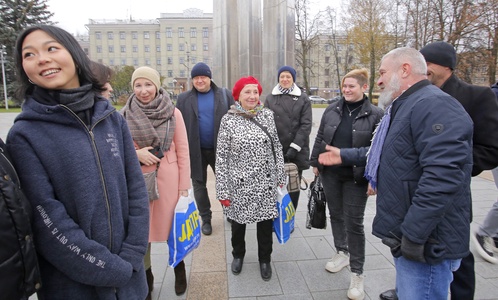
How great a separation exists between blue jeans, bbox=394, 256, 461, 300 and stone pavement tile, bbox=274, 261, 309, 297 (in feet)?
3.96

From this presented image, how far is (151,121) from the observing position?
2.70 meters

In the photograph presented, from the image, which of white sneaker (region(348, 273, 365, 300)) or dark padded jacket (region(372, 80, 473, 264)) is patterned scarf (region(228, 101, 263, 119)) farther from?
white sneaker (region(348, 273, 365, 300))

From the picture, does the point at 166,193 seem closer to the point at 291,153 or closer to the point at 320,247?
the point at 291,153

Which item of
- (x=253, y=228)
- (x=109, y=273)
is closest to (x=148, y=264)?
(x=109, y=273)

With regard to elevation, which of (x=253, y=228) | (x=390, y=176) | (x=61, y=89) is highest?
(x=61, y=89)

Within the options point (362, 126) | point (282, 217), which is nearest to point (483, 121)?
point (362, 126)

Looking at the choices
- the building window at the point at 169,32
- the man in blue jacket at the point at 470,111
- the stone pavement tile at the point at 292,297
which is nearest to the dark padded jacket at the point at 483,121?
the man in blue jacket at the point at 470,111

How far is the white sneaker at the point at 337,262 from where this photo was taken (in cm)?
317

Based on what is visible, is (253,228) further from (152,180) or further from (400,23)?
(400,23)

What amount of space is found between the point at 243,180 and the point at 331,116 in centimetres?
105

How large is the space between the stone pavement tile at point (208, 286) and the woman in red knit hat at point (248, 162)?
43cm

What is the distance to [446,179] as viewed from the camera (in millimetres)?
1549

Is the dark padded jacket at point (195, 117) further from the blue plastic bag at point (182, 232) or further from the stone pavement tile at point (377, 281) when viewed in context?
the stone pavement tile at point (377, 281)

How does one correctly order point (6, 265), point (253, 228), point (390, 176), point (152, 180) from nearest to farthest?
point (6, 265), point (390, 176), point (152, 180), point (253, 228)
